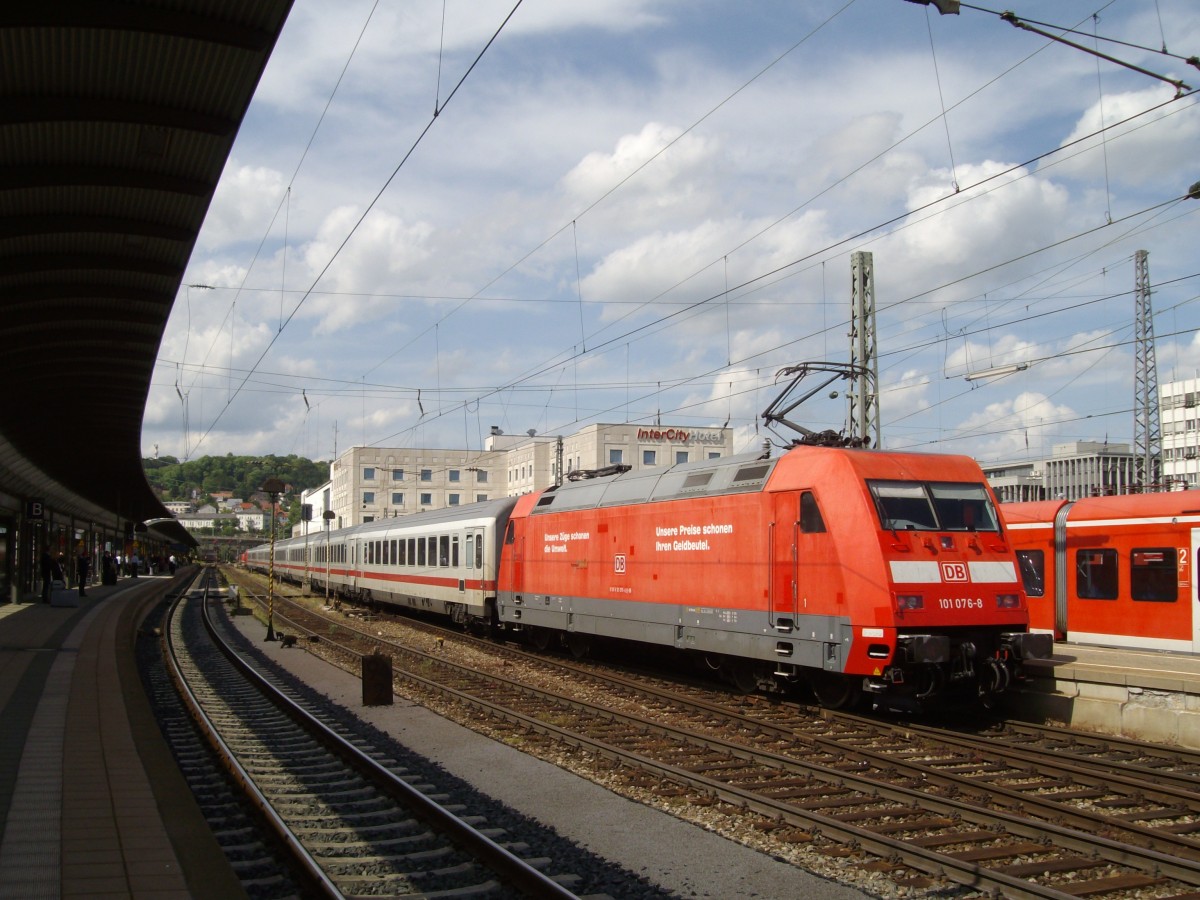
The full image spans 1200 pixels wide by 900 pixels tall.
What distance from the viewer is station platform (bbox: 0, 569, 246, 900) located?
5.81 metres

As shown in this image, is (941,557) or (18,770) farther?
(941,557)

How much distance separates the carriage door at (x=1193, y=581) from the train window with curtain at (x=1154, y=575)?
19 centimetres

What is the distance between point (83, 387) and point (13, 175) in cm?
1107

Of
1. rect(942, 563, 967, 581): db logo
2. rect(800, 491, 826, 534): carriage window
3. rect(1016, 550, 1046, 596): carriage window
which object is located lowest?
rect(1016, 550, 1046, 596): carriage window

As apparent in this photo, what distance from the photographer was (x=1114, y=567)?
16.5 meters

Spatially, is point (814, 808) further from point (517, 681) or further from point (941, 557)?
point (517, 681)

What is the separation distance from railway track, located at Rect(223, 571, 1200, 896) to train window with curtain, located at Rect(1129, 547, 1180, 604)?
6.10 m

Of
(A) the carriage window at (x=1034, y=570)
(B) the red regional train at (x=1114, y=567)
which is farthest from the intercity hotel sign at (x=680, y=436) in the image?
(B) the red regional train at (x=1114, y=567)

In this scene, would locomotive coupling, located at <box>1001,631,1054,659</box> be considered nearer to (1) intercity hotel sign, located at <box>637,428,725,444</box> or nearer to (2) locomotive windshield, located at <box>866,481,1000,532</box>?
(2) locomotive windshield, located at <box>866,481,1000,532</box>

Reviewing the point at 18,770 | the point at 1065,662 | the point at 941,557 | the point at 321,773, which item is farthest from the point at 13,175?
the point at 1065,662

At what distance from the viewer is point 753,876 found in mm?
7109

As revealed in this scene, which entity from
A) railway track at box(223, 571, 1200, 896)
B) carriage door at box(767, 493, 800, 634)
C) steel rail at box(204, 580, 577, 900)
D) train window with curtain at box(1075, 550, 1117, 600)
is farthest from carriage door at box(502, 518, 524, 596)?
train window with curtain at box(1075, 550, 1117, 600)

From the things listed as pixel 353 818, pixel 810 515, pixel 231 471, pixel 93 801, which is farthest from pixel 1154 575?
pixel 231 471

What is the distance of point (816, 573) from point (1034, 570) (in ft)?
25.1
